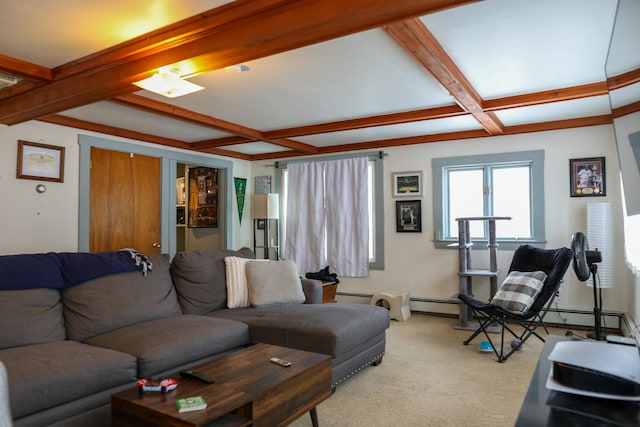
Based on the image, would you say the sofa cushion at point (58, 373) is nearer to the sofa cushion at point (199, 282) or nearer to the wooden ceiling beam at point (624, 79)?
the sofa cushion at point (199, 282)

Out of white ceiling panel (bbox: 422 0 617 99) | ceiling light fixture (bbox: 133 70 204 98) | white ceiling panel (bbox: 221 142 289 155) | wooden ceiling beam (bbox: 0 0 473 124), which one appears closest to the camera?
wooden ceiling beam (bbox: 0 0 473 124)

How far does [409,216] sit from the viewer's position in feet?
18.7

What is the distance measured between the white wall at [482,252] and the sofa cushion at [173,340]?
3.00 meters

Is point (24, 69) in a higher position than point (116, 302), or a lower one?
higher

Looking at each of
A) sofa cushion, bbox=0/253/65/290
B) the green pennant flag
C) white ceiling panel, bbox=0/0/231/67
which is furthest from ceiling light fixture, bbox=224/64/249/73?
the green pennant flag

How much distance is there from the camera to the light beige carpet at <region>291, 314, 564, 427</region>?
8.64 ft

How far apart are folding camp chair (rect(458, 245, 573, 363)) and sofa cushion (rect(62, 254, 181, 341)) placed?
2.67 meters

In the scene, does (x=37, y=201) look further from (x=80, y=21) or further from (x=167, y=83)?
(x=80, y=21)

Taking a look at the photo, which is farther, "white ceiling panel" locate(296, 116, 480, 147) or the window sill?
the window sill

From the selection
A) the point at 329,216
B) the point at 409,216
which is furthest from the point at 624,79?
the point at 329,216

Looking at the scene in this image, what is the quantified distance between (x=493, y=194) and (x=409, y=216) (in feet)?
3.49

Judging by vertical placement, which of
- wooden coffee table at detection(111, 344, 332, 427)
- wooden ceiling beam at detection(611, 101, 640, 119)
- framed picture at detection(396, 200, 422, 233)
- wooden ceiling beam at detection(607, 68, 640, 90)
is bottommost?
wooden coffee table at detection(111, 344, 332, 427)

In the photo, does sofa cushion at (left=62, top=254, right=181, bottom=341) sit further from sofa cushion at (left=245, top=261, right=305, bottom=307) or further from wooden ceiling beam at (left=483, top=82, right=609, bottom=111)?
wooden ceiling beam at (left=483, top=82, right=609, bottom=111)

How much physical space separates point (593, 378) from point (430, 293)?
15.3 ft
